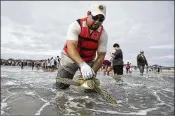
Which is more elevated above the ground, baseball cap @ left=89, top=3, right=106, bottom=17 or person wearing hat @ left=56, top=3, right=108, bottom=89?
baseball cap @ left=89, top=3, right=106, bottom=17

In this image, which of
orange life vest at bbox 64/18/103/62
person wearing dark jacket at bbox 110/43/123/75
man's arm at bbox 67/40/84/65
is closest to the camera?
man's arm at bbox 67/40/84/65

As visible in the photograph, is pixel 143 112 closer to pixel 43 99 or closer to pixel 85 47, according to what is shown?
pixel 85 47

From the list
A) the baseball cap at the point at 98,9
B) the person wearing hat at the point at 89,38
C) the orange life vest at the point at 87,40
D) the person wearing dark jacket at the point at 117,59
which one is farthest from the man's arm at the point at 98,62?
the person wearing dark jacket at the point at 117,59

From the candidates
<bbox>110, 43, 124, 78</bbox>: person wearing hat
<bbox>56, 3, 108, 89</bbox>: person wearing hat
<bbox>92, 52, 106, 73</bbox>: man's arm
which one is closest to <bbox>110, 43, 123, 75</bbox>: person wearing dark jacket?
<bbox>110, 43, 124, 78</bbox>: person wearing hat

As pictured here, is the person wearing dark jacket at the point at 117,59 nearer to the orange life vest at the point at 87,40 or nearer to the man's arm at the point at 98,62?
the orange life vest at the point at 87,40

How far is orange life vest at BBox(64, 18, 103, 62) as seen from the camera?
16.1 ft

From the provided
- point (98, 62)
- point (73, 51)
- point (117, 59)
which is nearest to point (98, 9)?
point (73, 51)

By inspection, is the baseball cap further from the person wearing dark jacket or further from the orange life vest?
the person wearing dark jacket

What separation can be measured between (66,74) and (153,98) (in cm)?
221

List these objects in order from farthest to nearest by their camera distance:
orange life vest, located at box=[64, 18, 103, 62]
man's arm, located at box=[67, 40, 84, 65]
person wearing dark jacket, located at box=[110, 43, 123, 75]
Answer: person wearing dark jacket, located at box=[110, 43, 123, 75] → orange life vest, located at box=[64, 18, 103, 62] → man's arm, located at box=[67, 40, 84, 65]

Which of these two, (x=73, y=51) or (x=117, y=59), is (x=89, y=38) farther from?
(x=117, y=59)

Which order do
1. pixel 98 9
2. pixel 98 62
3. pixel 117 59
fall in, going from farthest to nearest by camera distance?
pixel 117 59 → pixel 98 62 → pixel 98 9

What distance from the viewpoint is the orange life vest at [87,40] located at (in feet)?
16.1

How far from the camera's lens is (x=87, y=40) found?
5102mm
